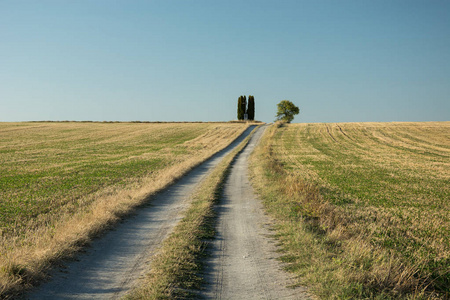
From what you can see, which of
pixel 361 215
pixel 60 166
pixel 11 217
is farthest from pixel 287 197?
pixel 60 166

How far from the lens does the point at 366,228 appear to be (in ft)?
36.2

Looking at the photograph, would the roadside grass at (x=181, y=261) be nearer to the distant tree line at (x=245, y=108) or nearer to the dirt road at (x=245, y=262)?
the dirt road at (x=245, y=262)

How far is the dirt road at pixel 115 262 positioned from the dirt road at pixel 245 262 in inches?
69.3

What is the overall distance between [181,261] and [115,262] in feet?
5.74

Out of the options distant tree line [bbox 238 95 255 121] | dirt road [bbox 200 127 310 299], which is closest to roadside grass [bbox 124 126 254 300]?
dirt road [bbox 200 127 310 299]

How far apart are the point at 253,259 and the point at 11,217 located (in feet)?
34.7

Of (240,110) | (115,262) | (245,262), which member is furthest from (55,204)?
(240,110)

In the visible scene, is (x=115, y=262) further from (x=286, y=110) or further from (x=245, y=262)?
(x=286, y=110)

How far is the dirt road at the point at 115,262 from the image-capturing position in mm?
6242

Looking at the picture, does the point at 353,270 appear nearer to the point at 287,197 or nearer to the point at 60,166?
the point at 287,197

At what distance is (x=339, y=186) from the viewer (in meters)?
19.5

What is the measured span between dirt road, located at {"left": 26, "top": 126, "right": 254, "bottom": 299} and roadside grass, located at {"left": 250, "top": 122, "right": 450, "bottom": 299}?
12.3 ft

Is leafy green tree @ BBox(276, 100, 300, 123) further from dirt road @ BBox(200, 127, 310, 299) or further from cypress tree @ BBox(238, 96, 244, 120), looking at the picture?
dirt road @ BBox(200, 127, 310, 299)

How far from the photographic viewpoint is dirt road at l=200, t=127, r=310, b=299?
6227 mm
